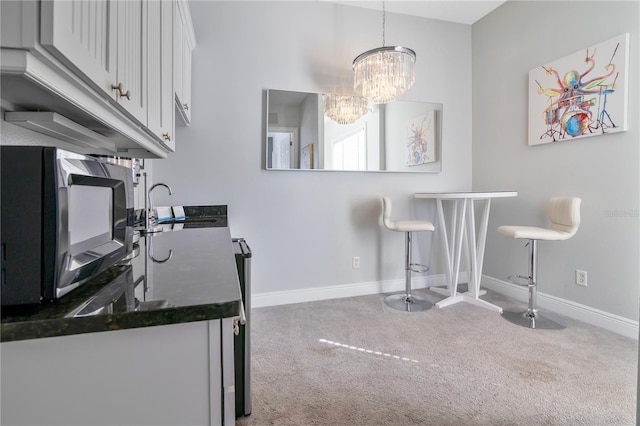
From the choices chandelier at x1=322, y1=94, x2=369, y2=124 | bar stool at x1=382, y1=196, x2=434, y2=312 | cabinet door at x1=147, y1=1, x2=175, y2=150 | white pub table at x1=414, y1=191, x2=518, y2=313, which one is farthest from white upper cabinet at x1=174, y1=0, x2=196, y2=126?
white pub table at x1=414, y1=191, x2=518, y2=313

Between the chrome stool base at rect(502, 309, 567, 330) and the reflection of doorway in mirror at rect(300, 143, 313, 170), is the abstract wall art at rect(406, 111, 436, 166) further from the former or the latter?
the chrome stool base at rect(502, 309, 567, 330)

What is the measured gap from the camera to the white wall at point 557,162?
2.16m

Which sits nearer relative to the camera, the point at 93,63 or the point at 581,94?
the point at 93,63

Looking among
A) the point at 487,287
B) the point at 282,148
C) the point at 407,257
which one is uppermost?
the point at 282,148

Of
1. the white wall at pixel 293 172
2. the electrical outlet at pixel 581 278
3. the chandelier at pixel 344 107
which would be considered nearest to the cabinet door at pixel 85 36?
the white wall at pixel 293 172

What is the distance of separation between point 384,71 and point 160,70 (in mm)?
1774

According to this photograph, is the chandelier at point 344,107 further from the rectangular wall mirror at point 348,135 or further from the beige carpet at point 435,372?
the beige carpet at point 435,372

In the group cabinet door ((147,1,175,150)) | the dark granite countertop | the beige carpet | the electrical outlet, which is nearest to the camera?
the dark granite countertop

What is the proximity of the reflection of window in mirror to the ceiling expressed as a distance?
1.24 meters

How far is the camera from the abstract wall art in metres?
3.23

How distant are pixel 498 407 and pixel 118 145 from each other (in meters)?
Answer: 2.24

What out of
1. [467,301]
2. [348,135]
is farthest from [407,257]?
[348,135]

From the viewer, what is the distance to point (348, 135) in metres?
2.95

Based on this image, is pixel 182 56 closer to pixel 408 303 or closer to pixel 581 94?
pixel 408 303
